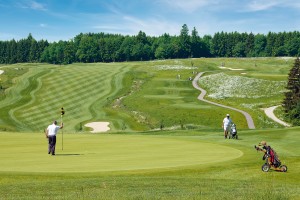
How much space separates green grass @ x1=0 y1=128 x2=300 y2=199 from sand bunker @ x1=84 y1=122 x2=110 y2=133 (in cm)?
3580

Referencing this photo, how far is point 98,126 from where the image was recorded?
71062 millimetres

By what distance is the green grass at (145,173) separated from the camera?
16.1m

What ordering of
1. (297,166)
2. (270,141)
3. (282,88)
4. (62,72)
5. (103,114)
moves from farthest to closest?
(62,72) < (282,88) < (103,114) < (270,141) < (297,166)

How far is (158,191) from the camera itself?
16.5 m

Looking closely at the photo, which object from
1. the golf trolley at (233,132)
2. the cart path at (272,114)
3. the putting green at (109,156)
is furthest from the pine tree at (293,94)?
the putting green at (109,156)

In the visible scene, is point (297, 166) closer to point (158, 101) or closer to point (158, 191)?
point (158, 191)

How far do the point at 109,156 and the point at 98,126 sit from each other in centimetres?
4580

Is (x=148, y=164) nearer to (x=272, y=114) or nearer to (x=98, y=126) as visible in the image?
(x=98, y=126)

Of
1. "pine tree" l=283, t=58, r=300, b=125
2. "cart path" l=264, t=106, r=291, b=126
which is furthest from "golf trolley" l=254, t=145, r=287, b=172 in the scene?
"cart path" l=264, t=106, r=291, b=126

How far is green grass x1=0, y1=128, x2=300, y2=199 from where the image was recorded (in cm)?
1609

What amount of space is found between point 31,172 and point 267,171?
11.1 m

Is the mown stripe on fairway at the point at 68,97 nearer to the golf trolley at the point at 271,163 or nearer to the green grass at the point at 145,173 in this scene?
the green grass at the point at 145,173

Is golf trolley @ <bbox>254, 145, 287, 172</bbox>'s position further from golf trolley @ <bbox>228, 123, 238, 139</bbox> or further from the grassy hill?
the grassy hill

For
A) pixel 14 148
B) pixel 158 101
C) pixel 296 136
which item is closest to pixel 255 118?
pixel 158 101
